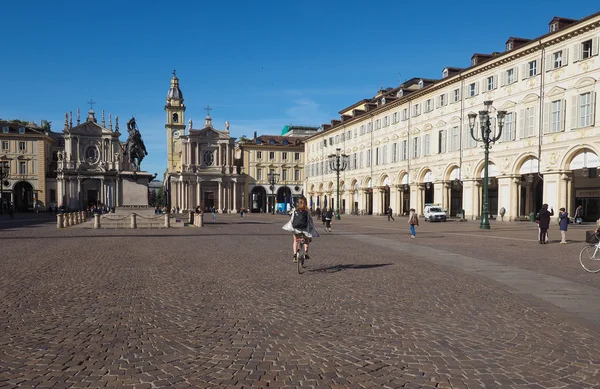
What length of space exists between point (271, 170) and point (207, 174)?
12936 millimetres

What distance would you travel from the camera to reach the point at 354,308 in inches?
295

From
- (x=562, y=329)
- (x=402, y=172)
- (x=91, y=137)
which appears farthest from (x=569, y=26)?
(x=91, y=137)

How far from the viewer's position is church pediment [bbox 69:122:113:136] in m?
89.7

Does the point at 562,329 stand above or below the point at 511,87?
below

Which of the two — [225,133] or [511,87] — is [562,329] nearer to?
[511,87]

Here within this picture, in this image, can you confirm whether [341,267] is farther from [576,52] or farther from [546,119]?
[576,52]

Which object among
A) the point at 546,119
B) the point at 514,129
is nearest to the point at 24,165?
the point at 514,129

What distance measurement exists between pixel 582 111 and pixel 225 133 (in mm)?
72802

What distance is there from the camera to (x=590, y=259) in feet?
40.1

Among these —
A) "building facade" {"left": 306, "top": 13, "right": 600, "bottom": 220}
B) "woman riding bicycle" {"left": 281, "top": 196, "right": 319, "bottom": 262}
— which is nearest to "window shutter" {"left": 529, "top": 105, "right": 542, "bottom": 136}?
"building facade" {"left": 306, "top": 13, "right": 600, "bottom": 220}

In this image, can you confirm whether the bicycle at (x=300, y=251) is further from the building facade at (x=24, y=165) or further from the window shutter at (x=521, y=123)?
the building facade at (x=24, y=165)

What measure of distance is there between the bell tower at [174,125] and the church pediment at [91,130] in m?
13.3

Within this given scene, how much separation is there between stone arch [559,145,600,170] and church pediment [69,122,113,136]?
79.7 m

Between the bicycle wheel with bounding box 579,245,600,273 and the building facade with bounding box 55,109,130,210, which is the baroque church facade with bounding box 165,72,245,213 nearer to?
the building facade with bounding box 55,109,130,210
